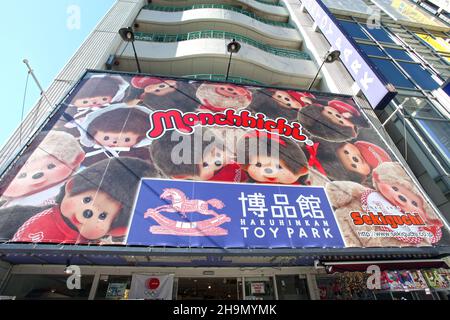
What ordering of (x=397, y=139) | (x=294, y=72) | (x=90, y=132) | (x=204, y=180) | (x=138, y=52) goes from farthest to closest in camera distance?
(x=294, y=72)
(x=138, y=52)
(x=397, y=139)
(x=90, y=132)
(x=204, y=180)

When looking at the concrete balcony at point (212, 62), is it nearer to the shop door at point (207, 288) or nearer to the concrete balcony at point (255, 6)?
the concrete balcony at point (255, 6)

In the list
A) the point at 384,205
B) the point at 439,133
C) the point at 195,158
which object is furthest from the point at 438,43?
the point at 195,158

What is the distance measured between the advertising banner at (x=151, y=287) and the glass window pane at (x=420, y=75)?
17801 mm

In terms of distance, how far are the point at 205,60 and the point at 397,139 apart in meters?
12.0

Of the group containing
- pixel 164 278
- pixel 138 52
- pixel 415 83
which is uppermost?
pixel 415 83

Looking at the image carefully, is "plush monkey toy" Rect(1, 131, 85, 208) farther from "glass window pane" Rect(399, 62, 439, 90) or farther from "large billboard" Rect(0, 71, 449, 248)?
"glass window pane" Rect(399, 62, 439, 90)

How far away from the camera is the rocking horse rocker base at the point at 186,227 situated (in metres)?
6.17

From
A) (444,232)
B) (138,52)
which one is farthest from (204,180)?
(138,52)

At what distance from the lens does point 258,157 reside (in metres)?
8.56

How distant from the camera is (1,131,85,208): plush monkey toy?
20.7ft

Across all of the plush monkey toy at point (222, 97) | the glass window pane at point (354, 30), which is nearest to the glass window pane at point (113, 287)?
the plush monkey toy at point (222, 97)

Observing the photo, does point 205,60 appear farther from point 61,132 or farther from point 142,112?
point 61,132

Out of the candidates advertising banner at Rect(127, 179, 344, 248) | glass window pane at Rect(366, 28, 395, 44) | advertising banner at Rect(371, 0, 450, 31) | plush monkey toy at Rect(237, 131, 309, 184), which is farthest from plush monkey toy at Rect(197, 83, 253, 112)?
advertising banner at Rect(371, 0, 450, 31)

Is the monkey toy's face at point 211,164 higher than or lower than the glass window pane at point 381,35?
lower
